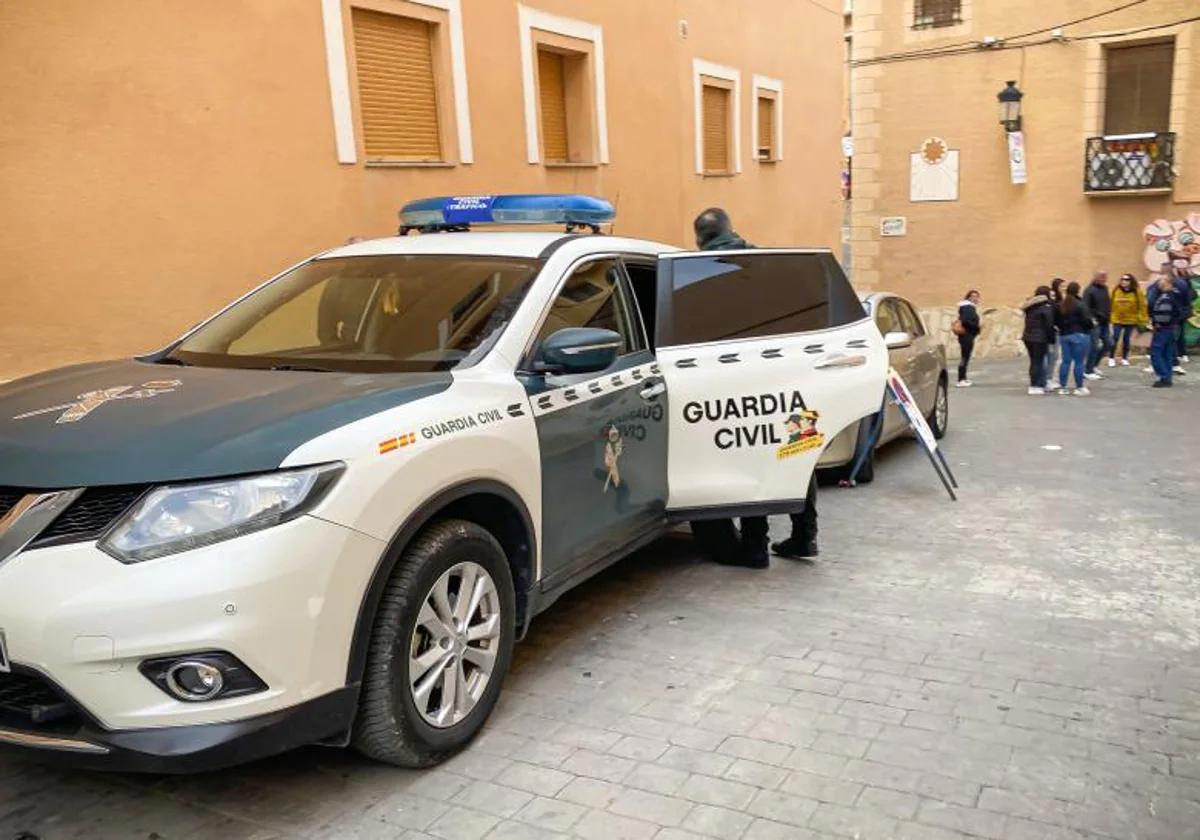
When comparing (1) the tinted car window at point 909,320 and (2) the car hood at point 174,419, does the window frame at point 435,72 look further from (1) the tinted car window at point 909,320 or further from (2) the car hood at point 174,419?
(2) the car hood at point 174,419

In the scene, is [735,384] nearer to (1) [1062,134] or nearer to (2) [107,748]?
(2) [107,748]

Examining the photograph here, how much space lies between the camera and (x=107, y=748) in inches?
105

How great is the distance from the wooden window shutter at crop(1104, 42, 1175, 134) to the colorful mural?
1.83 m

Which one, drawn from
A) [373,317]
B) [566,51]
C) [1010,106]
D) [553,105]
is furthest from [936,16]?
[373,317]

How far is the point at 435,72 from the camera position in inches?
382

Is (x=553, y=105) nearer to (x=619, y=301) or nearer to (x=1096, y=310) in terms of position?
(x=619, y=301)

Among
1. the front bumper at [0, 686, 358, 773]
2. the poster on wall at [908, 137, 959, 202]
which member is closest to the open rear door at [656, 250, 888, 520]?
the front bumper at [0, 686, 358, 773]

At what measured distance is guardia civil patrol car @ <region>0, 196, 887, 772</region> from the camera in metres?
2.66

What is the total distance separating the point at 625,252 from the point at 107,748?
10.3 feet

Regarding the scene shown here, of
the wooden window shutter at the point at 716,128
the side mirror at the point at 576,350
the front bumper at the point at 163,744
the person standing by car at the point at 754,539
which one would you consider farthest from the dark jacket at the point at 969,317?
the front bumper at the point at 163,744

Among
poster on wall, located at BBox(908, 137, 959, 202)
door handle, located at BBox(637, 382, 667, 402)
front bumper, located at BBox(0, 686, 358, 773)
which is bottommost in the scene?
front bumper, located at BBox(0, 686, 358, 773)

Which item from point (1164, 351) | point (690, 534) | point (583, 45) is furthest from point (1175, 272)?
point (690, 534)

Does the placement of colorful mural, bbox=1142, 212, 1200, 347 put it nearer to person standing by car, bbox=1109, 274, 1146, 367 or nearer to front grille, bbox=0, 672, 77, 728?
person standing by car, bbox=1109, 274, 1146, 367

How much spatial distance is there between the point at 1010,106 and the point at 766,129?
15.8 ft
